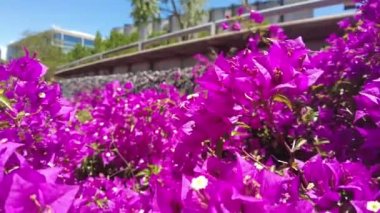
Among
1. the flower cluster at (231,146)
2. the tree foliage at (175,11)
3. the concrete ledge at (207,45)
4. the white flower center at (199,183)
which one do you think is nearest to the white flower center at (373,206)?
the flower cluster at (231,146)

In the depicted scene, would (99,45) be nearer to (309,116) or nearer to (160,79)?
(160,79)

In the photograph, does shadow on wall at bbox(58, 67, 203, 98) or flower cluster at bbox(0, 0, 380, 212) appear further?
shadow on wall at bbox(58, 67, 203, 98)

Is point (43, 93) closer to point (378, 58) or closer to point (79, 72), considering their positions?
point (378, 58)

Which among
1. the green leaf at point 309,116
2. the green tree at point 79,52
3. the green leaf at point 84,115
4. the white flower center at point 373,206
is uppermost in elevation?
the green tree at point 79,52

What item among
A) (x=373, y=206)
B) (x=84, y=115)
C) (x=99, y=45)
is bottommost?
(x=84, y=115)

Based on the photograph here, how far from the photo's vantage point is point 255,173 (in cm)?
68

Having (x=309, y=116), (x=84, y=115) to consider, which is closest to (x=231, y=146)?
(x=309, y=116)

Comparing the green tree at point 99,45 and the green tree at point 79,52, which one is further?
the green tree at point 79,52

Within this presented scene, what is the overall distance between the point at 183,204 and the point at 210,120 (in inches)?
9.9

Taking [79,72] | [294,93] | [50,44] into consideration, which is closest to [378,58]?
[294,93]

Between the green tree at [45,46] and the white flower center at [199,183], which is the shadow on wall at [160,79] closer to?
the white flower center at [199,183]

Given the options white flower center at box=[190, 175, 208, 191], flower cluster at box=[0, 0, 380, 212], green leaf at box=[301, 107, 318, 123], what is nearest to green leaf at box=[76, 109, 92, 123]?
flower cluster at box=[0, 0, 380, 212]

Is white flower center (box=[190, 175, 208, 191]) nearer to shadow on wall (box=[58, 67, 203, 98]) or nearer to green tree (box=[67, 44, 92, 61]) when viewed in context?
shadow on wall (box=[58, 67, 203, 98])

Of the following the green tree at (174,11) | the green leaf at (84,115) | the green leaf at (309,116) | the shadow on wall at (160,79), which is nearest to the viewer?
the green leaf at (309,116)
